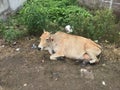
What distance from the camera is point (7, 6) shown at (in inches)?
330

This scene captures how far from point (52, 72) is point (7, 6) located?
293 cm

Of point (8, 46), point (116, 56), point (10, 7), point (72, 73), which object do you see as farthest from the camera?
point (10, 7)

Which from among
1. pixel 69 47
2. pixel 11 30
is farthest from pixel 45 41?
pixel 11 30

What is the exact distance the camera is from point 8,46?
6980mm

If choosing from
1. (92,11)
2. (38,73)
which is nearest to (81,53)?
(38,73)

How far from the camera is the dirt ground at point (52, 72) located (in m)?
5.74

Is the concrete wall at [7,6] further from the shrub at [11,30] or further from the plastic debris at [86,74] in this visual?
the plastic debris at [86,74]

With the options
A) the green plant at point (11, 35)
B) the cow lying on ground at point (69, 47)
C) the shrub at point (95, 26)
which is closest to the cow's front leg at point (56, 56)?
the cow lying on ground at point (69, 47)

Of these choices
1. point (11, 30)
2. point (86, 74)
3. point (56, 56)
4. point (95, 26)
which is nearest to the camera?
point (86, 74)

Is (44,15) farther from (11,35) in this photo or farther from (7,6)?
(7,6)

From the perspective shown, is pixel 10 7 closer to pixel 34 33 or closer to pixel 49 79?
pixel 34 33

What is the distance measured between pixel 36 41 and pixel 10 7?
5.84 feet

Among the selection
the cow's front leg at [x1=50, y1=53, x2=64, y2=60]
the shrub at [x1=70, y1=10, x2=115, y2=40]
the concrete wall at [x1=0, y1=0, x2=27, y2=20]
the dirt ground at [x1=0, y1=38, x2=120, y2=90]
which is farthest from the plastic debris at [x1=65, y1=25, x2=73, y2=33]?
the concrete wall at [x1=0, y1=0, x2=27, y2=20]

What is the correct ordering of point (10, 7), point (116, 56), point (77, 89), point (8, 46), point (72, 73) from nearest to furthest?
1. point (77, 89)
2. point (72, 73)
3. point (116, 56)
4. point (8, 46)
5. point (10, 7)
